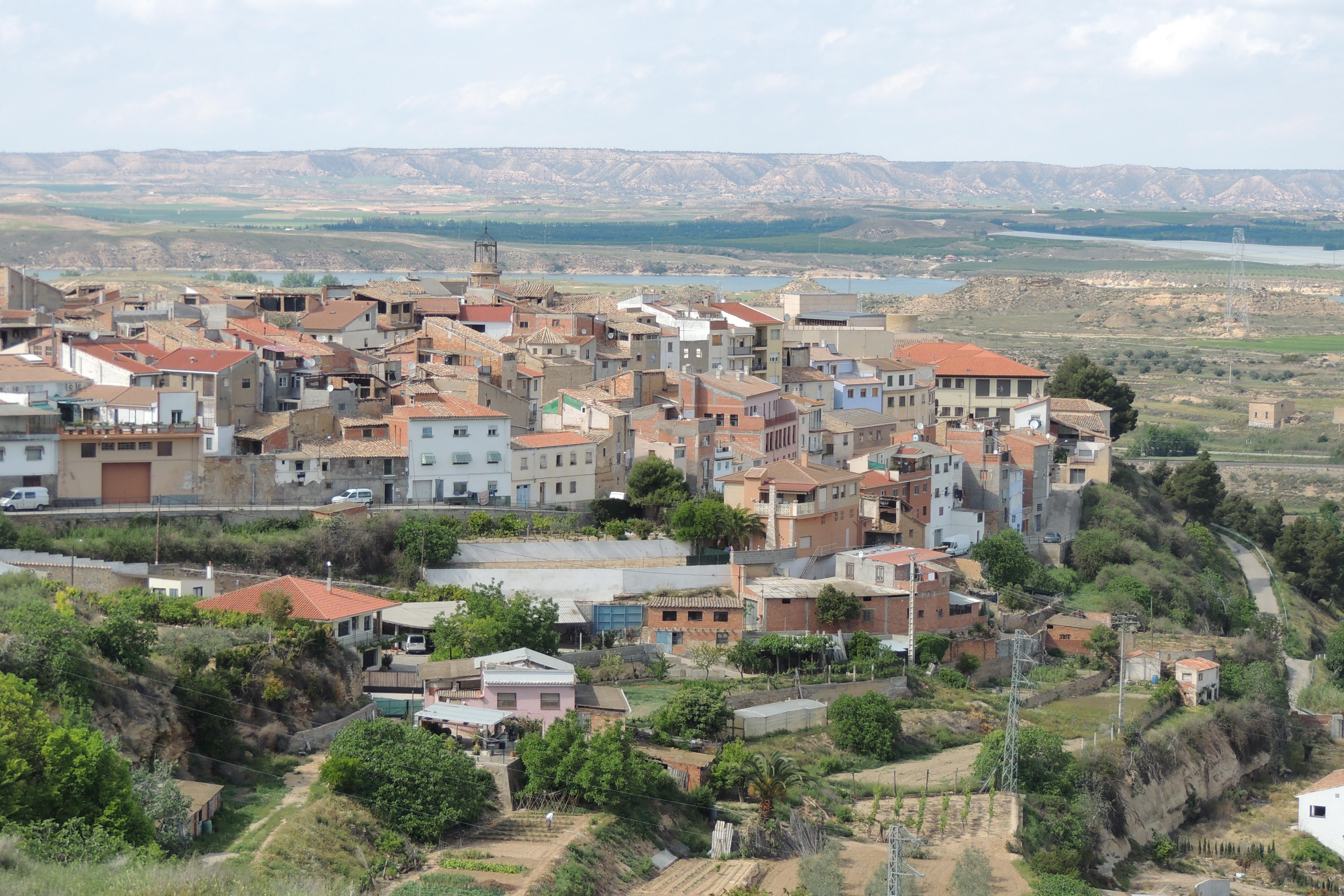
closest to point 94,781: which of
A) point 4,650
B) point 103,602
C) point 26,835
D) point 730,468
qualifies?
point 26,835

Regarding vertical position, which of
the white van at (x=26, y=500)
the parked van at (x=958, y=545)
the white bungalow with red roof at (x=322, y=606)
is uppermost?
the white van at (x=26, y=500)

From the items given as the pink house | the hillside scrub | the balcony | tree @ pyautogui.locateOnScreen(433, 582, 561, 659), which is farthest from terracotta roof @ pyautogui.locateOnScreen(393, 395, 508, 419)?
the hillside scrub

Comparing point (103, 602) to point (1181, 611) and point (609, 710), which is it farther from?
point (1181, 611)

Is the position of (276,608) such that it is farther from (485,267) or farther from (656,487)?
(485,267)

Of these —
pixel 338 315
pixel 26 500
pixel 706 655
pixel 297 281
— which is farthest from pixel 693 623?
pixel 297 281

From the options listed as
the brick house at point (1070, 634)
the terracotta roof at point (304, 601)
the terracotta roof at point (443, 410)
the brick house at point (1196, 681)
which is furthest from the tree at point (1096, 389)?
the terracotta roof at point (304, 601)

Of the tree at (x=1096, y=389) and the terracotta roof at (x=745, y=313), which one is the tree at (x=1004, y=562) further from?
the tree at (x=1096, y=389)
